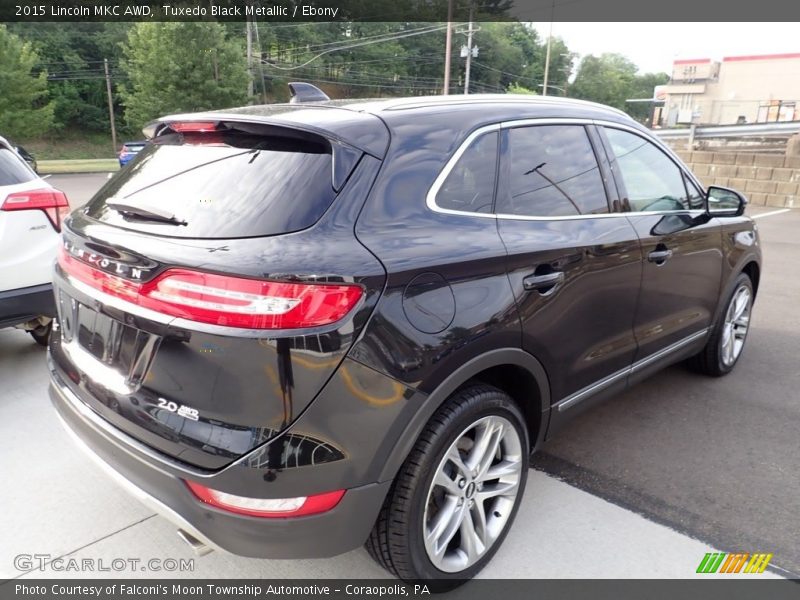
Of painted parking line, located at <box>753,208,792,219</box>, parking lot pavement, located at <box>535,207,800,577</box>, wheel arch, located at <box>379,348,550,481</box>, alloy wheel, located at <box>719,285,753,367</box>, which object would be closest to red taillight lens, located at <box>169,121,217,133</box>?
wheel arch, located at <box>379,348,550,481</box>

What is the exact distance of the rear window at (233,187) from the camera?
1.91 meters

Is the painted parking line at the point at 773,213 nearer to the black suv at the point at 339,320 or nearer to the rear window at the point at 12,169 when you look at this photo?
the black suv at the point at 339,320

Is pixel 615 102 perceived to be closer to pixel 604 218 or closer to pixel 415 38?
pixel 415 38

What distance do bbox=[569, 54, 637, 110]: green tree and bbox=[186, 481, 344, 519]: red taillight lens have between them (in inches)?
3589

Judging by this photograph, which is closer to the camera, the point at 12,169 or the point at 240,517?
the point at 240,517

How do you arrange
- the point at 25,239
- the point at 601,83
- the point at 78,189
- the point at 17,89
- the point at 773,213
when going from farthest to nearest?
the point at 601,83 → the point at 17,89 → the point at 78,189 → the point at 773,213 → the point at 25,239

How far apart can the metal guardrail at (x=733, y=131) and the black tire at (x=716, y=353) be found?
15.9 meters

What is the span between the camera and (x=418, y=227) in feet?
6.77

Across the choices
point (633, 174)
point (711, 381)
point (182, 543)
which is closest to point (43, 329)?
point (182, 543)

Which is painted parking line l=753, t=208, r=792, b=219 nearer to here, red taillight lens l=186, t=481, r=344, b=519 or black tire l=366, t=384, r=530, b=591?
black tire l=366, t=384, r=530, b=591

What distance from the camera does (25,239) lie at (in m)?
3.85

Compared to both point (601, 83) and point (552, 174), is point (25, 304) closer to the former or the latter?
point (552, 174)

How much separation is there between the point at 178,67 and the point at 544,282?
37.8 meters

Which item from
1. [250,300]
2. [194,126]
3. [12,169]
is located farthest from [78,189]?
[250,300]
